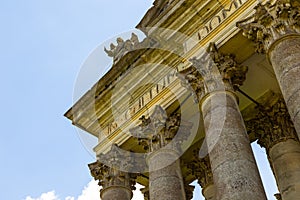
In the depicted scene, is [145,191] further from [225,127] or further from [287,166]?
[225,127]

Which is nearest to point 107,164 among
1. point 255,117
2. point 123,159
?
point 123,159

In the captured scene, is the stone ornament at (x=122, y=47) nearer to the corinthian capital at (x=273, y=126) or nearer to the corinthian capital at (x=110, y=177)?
the corinthian capital at (x=110, y=177)

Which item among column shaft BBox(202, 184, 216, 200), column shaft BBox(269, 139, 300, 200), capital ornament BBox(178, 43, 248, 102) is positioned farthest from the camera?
column shaft BBox(202, 184, 216, 200)

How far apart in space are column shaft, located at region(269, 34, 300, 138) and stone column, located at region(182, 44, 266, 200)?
1740 mm

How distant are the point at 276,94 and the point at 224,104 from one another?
458 cm

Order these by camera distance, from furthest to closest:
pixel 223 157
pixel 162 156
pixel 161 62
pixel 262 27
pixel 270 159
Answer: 1. pixel 161 62
2. pixel 270 159
3. pixel 162 156
4. pixel 262 27
5. pixel 223 157

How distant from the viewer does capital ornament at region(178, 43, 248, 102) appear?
14.5 meters

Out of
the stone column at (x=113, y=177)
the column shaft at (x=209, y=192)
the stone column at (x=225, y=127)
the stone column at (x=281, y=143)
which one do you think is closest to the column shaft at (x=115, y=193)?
the stone column at (x=113, y=177)

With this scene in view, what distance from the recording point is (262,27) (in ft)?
44.3

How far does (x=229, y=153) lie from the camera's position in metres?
12.2

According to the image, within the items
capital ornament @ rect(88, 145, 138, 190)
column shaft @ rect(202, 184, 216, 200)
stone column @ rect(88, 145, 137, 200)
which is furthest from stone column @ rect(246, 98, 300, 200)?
stone column @ rect(88, 145, 137, 200)

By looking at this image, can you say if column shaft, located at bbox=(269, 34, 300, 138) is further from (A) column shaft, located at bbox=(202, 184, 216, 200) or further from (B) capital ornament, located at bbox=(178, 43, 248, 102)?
(A) column shaft, located at bbox=(202, 184, 216, 200)

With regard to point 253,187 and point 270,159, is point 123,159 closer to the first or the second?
point 270,159

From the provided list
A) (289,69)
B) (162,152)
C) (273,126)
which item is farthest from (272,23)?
(162,152)
